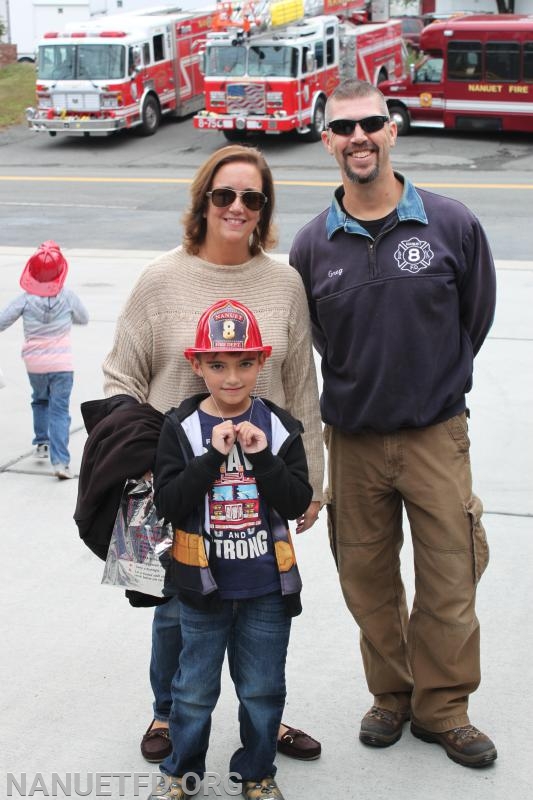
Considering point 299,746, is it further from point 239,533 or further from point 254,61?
point 254,61

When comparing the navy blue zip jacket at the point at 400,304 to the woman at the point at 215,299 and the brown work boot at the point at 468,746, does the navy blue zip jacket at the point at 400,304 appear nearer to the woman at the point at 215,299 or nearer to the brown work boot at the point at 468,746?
the woman at the point at 215,299

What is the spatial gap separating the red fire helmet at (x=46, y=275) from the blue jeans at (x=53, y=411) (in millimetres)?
494

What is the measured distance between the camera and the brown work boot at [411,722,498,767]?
3.73 meters

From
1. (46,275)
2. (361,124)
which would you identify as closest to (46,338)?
(46,275)

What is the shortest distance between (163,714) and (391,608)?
0.86 m

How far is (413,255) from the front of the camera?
365cm

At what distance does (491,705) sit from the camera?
4094 mm

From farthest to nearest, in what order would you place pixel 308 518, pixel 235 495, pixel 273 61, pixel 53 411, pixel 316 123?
1. pixel 316 123
2. pixel 273 61
3. pixel 53 411
4. pixel 308 518
5. pixel 235 495

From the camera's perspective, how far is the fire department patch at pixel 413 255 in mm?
3637

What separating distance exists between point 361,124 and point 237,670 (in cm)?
174

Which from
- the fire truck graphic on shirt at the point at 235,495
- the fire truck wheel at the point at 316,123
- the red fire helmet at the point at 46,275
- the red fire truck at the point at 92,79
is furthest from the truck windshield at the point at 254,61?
the fire truck graphic on shirt at the point at 235,495

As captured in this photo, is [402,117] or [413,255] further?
[402,117]

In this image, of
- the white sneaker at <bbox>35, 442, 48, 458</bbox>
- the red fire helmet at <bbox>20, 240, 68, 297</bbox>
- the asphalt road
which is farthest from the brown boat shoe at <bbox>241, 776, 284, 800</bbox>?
the asphalt road

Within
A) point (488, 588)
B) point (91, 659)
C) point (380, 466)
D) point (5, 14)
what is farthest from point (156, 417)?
point (5, 14)
